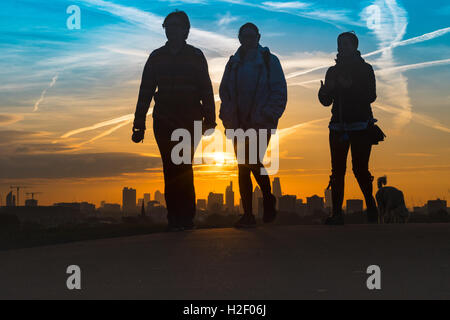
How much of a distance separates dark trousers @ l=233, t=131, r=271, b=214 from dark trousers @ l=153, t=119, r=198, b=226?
2.40 feet

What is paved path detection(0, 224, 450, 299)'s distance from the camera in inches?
210

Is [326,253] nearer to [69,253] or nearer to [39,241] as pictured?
[69,253]

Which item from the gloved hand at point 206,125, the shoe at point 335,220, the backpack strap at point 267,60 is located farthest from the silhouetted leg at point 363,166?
the gloved hand at point 206,125

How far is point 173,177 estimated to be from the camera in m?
10.0

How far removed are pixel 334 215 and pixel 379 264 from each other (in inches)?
180

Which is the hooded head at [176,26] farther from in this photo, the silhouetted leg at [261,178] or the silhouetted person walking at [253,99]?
the silhouetted leg at [261,178]

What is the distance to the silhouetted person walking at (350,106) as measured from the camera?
10.9 m

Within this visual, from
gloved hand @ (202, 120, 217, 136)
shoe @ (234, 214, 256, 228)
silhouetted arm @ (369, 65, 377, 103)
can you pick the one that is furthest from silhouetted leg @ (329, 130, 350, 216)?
gloved hand @ (202, 120, 217, 136)

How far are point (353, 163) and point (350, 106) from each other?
92 cm

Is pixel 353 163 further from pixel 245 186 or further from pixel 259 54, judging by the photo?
pixel 259 54

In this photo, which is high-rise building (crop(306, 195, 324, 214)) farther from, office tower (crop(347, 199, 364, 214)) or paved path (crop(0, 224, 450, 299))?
paved path (crop(0, 224, 450, 299))

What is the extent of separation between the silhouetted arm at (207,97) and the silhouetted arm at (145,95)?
71cm

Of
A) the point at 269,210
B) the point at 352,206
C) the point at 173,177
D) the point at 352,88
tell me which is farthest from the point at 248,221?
the point at 352,206
